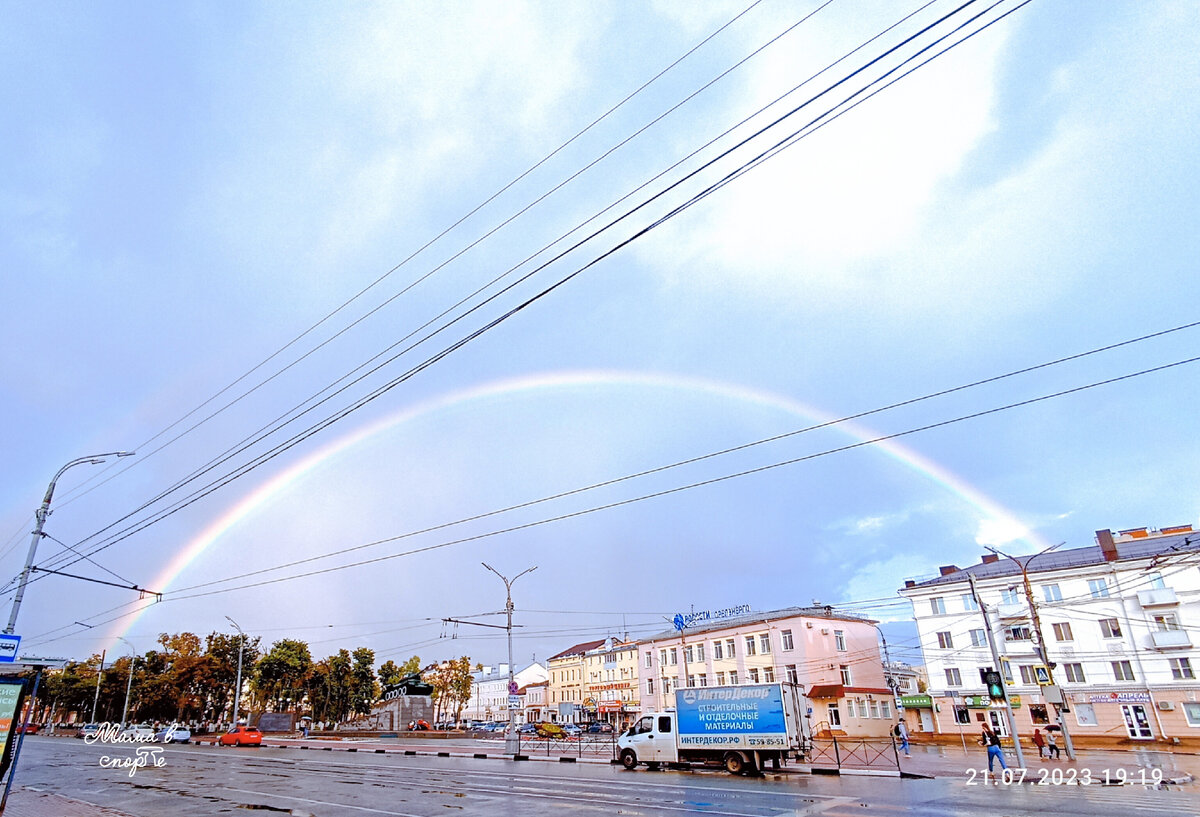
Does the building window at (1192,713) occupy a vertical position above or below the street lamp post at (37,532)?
below

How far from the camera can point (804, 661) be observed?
2258 inches

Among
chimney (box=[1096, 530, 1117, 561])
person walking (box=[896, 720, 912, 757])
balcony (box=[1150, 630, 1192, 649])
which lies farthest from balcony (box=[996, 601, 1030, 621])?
person walking (box=[896, 720, 912, 757])

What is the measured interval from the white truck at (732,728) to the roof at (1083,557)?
90.8 ft

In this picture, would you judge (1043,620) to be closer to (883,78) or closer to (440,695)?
(883,78)

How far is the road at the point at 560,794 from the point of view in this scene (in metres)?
15.4

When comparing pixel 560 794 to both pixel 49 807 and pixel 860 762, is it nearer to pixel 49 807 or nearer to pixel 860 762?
pixel 49 807

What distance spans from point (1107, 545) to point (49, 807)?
205ft

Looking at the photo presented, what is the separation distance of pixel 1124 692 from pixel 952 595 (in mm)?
12528

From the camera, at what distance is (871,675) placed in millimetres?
62125

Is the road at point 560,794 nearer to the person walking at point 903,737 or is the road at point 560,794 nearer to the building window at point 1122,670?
the person walking at point 903,737

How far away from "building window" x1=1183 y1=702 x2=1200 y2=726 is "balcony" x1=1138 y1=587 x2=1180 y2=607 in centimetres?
641

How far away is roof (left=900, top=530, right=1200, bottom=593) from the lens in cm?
4734

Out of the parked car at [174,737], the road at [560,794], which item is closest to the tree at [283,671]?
the parked car at [174,737]

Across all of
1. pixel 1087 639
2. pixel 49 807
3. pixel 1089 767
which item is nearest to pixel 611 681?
pixel 1087 639
